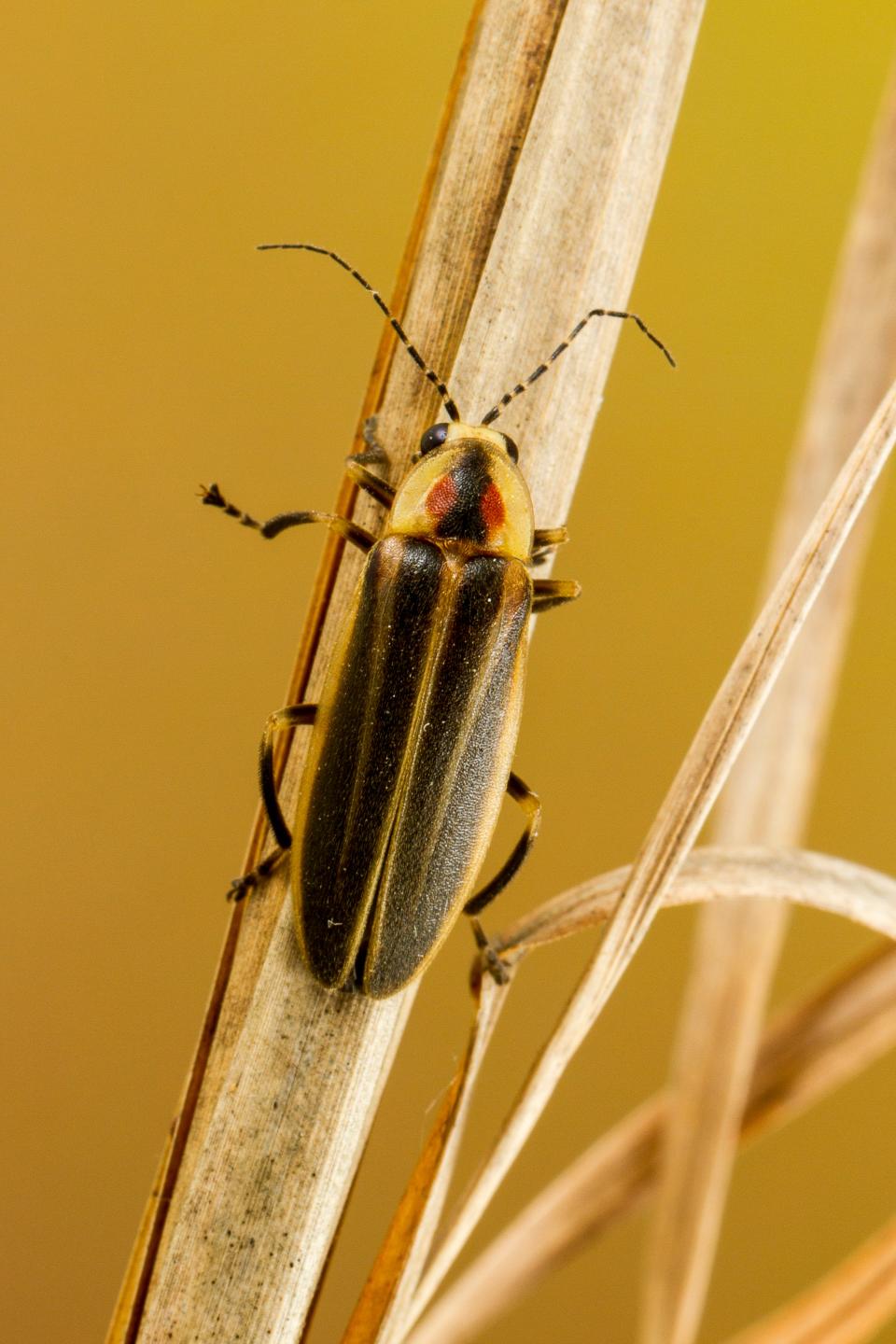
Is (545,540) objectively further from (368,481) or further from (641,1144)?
(641,1144)

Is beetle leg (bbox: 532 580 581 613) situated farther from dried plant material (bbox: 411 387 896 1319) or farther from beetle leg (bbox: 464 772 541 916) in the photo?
dried plant material (bbox: 411 387 896 1319)

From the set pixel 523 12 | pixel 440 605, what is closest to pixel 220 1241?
pixel 440 605

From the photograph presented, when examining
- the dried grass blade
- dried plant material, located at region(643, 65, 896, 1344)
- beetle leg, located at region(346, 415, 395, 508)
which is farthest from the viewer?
beetle leg, located at region(346, 415, 395, 508)

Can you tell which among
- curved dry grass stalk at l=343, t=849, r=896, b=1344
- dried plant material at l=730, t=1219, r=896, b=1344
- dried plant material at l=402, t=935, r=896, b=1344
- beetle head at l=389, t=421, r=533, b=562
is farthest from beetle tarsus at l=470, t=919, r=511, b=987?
beetle head at l=389, t=421, r=533, b=562

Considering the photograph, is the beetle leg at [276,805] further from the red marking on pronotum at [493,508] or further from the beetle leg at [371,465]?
the red marking on pronotum at [493,508]

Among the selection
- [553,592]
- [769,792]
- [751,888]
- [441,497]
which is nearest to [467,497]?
[441,497]

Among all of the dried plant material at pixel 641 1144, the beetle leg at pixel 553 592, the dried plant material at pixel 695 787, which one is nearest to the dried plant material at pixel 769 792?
the dried plant material at pixel 641 1144
